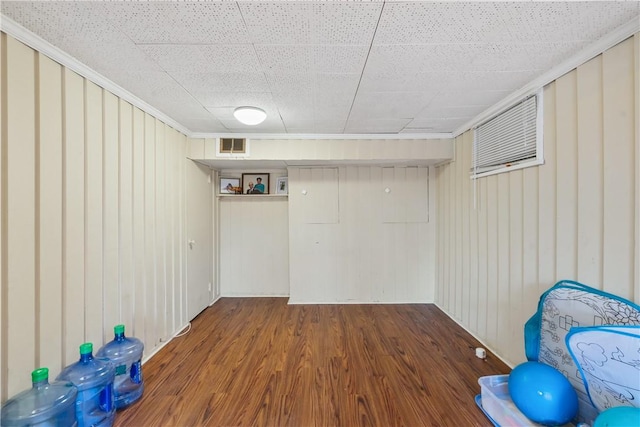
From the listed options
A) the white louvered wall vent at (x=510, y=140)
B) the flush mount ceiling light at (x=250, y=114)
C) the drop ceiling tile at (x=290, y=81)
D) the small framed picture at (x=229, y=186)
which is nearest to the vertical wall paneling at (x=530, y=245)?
the white louvered wall vent at (x=510, y=140)

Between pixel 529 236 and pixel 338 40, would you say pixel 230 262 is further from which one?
pixel 529 236

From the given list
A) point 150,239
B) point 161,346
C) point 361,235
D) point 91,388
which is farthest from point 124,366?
point 361,235

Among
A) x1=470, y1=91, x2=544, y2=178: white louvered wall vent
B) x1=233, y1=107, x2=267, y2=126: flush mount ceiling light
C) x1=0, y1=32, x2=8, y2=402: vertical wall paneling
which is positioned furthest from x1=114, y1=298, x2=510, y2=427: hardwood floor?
x1=233, y1=107, x2=267, y2=126: flush mount ceiling light

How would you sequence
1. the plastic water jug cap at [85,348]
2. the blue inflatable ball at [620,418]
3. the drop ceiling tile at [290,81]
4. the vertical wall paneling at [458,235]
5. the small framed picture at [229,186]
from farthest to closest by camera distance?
the small framed picture at [229,186], the vertical wall paneling at [458,235], the drop ceiling tile at [290,81], the plastic water jug cap at [85,348], the blue inflatable ball at [620,418]

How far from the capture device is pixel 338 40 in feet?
4.66

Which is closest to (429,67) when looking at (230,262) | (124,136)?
(124,136)

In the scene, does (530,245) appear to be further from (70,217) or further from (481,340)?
(70,217)

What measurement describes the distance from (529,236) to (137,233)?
3266 mm

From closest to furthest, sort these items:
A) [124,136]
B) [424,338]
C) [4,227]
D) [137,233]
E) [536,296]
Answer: [4,227]
[536,296]
[124,136]
[137,233]
[424,338]

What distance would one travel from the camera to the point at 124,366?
5.76 feet

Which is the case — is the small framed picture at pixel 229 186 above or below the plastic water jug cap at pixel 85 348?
above

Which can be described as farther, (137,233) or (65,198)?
(137,233)

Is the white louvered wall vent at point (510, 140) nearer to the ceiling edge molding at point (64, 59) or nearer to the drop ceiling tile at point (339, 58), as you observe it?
the drop ceiling tile at point (339, 58)

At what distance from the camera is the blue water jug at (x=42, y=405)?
1199 mm
